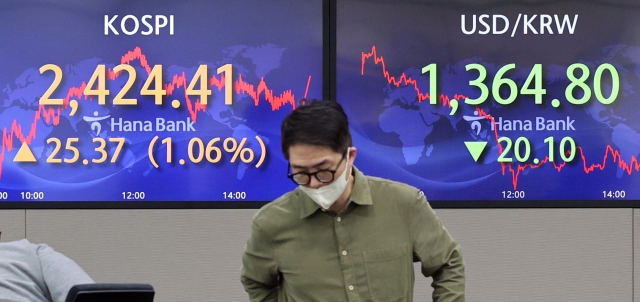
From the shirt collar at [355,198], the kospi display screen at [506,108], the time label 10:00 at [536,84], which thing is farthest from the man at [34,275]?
the time label 10:00 at [536,84]

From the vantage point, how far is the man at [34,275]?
1.96m

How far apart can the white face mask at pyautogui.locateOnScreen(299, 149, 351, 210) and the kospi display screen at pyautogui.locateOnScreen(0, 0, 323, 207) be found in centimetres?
191

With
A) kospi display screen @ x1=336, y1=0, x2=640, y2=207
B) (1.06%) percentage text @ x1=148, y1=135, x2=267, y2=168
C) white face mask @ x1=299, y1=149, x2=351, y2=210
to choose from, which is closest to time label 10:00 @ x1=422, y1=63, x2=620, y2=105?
kospi display screen @ x1=336, y1=0, x2=640, y2=207

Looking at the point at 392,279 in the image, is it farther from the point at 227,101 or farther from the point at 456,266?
the point at 227,101

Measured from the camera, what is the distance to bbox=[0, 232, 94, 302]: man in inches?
77.0

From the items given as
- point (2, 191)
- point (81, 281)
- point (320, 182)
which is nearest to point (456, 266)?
point (320, 182)

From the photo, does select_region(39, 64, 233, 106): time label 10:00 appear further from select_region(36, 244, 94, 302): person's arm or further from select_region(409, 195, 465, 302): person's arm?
select_region(409, 195, 465, 302): person's arm

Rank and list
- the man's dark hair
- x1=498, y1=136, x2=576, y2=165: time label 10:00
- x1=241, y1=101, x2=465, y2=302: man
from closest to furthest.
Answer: the man's dark hair
x1=241, y1=101, x2=465, y2=302: man
x1=498, y1=136, x2=576, y2=165: time label 10:00

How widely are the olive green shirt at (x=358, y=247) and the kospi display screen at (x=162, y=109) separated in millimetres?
1820

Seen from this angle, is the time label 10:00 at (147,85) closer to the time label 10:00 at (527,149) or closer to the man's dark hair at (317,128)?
the time label 10:00 at (527,149)

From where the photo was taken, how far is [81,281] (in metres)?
2.01

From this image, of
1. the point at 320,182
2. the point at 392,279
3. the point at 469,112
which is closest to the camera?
the point at 320,182

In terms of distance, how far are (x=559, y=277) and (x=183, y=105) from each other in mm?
1916

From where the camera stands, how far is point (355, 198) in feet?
6.26
